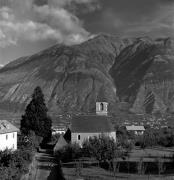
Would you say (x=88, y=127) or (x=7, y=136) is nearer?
(x=7, y=136)

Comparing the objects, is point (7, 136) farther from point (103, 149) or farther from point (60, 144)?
point (103, 149)

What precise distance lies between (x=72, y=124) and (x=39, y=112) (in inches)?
362

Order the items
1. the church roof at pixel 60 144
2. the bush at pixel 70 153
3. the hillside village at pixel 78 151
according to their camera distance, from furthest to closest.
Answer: the church roof at pixel 60 144 → the bush at pixel 70 153 → the hillside village at pixel 78 151

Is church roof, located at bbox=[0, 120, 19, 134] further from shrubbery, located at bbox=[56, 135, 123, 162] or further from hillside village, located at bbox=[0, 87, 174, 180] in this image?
shrubbery, located at bbox=[56, 135, 123, 162]

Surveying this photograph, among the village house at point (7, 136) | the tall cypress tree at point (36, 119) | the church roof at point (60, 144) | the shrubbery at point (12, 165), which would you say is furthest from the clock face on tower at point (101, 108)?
the shrubbery at point (12, 165)

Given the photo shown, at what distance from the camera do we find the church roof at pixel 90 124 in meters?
79.6

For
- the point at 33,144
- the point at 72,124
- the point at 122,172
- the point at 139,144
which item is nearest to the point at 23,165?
the point at 122,172

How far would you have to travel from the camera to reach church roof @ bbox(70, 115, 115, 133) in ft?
261

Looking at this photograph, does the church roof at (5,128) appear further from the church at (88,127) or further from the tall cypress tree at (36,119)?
the church at (88,127)

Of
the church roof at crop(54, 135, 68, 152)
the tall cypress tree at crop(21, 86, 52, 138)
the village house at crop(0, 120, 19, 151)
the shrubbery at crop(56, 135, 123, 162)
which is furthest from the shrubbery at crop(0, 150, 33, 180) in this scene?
the tall cypress tree at crop(21, 86, 52, 138)

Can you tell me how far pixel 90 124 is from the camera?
81250 millimetres

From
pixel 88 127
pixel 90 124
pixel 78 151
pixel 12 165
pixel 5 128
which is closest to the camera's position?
pixel 12 165

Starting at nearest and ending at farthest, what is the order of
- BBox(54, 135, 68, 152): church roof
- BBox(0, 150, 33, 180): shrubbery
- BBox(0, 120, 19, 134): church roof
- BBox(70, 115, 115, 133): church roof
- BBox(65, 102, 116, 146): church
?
BBox(0, 150, 33, 180): shrubbery, BBox(0, 120, 19, 134): church roof, BBox(54, 135, 68, 152): church roof, BBox(65, 102, 116, 146): church, BBox(70, 115, 115, 133): church roof

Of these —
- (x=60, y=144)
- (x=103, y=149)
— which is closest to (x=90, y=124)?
(x=60, y=144)
